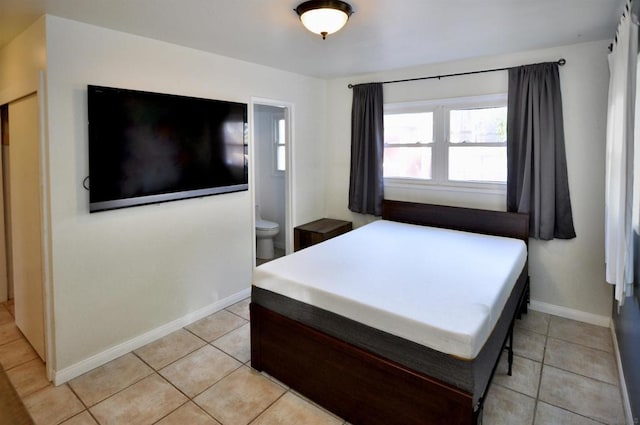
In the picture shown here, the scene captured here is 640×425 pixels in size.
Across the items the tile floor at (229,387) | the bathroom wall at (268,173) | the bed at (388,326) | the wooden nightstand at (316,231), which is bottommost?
the tile floor at (229,387)

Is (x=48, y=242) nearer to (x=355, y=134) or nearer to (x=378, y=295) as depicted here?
(x=378, y=295)

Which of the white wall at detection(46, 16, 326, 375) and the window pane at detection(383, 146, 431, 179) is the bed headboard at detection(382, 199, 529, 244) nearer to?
the window pane at detection(383, 146, 431, 179)

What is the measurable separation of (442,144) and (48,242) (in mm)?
3527

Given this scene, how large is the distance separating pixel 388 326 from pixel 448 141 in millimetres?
2606

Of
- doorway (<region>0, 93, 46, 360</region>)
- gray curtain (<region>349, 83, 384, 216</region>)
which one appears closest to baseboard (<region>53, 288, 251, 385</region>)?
doorway (<region>0, 93, 46, 360</region>)

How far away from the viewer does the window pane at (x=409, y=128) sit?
158 inches

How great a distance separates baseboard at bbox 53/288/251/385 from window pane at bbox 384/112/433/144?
243cm

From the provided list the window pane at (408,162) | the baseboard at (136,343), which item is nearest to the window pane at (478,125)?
the window pane at (408,162)

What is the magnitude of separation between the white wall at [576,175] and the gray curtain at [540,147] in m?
0.09

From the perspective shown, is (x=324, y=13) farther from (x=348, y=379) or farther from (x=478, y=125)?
(x=478, y=125)

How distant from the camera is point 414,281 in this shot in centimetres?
229

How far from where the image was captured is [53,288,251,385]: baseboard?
2.51m

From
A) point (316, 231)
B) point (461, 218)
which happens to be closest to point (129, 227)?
point (316, 231)

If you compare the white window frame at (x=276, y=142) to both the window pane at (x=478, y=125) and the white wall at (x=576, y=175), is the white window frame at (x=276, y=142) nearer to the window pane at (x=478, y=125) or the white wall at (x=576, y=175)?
the white wall at (x=576, y=175)
